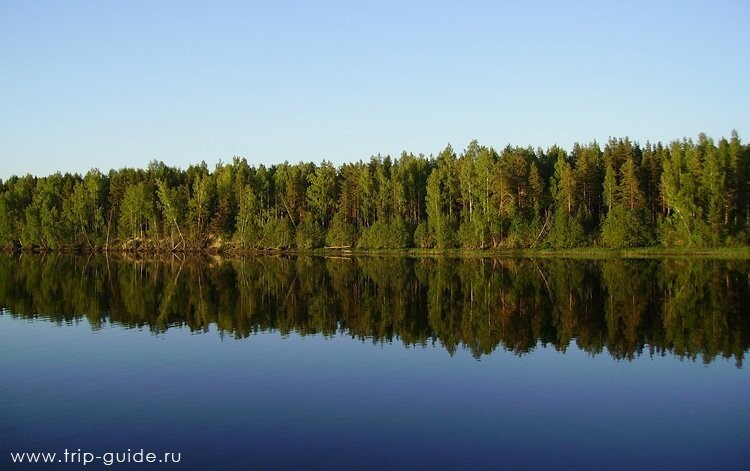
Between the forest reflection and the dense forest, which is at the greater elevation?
the dense forest

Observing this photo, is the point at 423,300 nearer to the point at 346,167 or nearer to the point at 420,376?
the point at 420,376

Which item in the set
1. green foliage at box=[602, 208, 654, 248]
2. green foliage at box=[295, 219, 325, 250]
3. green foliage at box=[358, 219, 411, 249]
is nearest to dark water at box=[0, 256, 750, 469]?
green foliage at box=[602, 208, 654, 248]

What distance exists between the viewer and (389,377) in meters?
20.6

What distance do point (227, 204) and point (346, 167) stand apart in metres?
20.0

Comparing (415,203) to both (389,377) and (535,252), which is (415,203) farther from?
(389,377)

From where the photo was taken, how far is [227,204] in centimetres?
10550

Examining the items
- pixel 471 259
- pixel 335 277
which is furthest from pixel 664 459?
pixel 471 259

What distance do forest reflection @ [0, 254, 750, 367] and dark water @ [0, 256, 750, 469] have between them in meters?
0.22

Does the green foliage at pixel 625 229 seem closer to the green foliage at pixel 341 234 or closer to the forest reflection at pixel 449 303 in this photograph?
the forest reflection at pixel 449 303

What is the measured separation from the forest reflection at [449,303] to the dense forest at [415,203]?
16.0 meters

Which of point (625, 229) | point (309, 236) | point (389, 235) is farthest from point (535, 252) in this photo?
point (309, 236)

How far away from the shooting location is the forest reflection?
26844 mm

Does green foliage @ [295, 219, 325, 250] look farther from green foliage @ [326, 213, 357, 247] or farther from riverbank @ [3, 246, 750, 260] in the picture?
green foliage @ [326, 213, 357, 247]

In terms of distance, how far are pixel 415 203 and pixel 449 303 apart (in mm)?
64128
